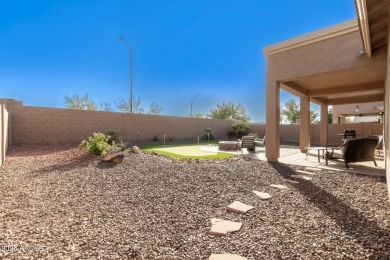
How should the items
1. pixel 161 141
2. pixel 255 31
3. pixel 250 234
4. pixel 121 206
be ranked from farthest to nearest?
pixel 255 31 < pixel 161 141 < pixel 121 206 < pixel 250 234

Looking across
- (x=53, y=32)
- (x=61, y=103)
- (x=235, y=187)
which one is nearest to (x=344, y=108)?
(x=235, y=187)

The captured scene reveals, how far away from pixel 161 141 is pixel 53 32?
43.5 feet

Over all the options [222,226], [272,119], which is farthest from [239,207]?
[272,119]

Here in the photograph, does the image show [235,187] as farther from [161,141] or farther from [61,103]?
[61,103]

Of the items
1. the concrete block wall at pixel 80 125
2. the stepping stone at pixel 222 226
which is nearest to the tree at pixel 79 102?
the concrete block wall at pixel 80 125

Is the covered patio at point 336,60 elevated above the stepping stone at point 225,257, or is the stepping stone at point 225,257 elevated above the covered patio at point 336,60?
the covered patio at point 336,60

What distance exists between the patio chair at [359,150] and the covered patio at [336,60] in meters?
0.44

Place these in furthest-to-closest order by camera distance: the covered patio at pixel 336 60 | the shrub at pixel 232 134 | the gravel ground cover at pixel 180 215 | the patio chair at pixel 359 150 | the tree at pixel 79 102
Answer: the tree at pixel 79 102, the shrub at pixel 232 134, the patio chair at pixel 359 150, the covered patio at pixel 336 60, the gravel ground cover at pixel 180 215

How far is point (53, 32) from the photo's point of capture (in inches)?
671

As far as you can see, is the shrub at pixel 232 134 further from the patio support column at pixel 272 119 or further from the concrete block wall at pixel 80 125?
the patio support column at pixel 272 119

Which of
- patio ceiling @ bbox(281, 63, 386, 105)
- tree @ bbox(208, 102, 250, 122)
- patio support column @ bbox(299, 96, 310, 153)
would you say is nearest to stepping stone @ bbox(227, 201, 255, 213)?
patio ceiling @ bbox(281, 63, 386, 105)

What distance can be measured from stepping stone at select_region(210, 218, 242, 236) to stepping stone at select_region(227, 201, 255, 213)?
458 millimetres

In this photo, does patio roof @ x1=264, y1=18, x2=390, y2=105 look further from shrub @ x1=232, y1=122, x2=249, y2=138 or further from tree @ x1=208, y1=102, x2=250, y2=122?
tree @ x1=208, y1=102, x2=250, y2=122

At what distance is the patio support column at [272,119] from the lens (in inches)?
314
